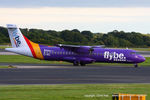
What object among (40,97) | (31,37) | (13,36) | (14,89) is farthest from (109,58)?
(31,37)

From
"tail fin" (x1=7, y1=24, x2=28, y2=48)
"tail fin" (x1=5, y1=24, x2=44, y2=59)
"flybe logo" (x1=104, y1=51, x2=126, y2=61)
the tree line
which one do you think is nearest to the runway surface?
"flybe logo" (x1=104, y1=51, x2=126, y2=61)

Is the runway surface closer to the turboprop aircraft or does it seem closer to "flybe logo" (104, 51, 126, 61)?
"flybe logo" (104, 51, 126, 61)

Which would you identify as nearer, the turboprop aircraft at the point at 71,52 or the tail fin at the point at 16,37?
the turboprop aircraft at the point at 71,52

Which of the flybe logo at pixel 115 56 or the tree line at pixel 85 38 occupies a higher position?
the tree line at pixel 85 38

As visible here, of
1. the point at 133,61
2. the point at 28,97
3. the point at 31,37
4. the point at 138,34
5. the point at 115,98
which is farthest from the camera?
the point at 138,34

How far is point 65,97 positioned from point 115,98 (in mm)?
5711

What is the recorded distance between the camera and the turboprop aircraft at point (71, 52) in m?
48.5

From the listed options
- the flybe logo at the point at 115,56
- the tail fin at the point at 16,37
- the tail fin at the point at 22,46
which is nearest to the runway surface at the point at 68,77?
the flybe logo at the point at 115,56

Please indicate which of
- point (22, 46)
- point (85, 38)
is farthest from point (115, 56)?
point (85, 38)

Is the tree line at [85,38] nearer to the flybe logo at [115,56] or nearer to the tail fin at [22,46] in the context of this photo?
the tail fin at [22,46]

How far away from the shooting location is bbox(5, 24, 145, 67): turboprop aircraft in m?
48.5

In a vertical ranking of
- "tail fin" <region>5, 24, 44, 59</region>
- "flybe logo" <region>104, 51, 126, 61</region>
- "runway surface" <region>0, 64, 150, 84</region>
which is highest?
"tail fin" <region>5, 24, 44, 59</region>

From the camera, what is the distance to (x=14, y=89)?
70.6 feet

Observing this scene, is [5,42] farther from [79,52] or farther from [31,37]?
[79,52]
